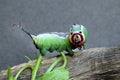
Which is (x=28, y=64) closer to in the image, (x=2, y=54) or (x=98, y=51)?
(x=98, y=51)

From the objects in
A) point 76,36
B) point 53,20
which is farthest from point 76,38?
point 53,20

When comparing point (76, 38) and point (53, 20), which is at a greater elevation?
point (53, 20)

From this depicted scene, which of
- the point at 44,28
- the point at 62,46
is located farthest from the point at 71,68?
the point at 44,28

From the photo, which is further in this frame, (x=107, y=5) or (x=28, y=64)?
(x=107, y=5)

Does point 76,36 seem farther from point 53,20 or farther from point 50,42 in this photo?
point 53,20

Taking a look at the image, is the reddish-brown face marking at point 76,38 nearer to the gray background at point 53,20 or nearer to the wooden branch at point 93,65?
the wooden branch at point 93,65

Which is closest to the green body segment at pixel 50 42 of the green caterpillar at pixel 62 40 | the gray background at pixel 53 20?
the green caterpillar at pixel 62 40

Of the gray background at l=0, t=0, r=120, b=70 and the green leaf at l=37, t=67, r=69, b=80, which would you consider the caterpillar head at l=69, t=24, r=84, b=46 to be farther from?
the gray background at l=0, t=0, r=120, b=70
